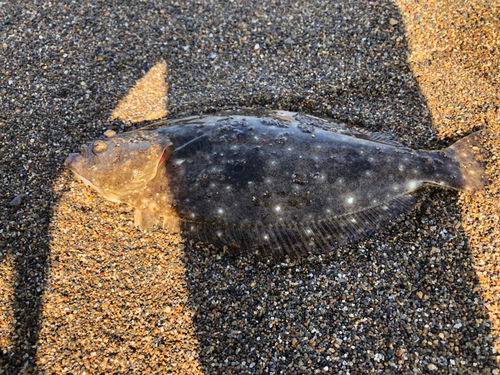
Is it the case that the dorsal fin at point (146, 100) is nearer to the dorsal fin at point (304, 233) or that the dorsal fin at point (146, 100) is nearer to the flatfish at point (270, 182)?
the flatfish at point (270, 182)

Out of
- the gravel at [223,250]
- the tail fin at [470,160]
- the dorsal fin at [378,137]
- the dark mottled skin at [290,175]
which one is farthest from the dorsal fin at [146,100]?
the tail fin at [470,160]

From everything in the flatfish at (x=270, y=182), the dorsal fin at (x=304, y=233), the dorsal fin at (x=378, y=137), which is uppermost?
the dorsal fin at (x=378, y=137)

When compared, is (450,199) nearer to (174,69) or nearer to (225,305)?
(225,305)

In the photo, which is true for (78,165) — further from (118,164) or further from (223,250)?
(223,250)

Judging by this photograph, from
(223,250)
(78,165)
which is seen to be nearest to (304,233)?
(223,250)

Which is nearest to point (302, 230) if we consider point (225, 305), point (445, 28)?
point (225, 305)
